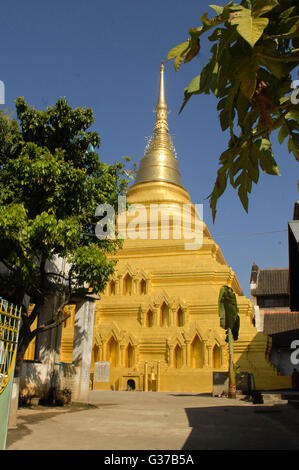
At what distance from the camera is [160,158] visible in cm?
3444

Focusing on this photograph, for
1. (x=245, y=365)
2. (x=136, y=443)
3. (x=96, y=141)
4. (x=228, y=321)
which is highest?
(x=96, y=141)

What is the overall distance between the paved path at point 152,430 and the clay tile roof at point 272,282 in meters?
24.9

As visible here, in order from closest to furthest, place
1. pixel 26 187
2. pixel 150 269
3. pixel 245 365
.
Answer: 1. pixel 26 187
2. pixel 245 365
3. pixel 150 269

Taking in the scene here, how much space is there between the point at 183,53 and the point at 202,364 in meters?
21.8

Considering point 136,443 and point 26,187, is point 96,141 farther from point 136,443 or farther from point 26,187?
point 136,443

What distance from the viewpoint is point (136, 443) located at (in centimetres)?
609

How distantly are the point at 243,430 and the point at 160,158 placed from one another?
1117 inches

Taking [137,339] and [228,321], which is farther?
[137,339]

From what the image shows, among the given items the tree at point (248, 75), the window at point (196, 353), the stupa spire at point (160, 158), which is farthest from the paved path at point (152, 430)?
the stupa spire at point (160, 158)

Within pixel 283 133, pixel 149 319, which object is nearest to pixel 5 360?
pixel 283 133

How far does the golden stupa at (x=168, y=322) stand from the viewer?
71.4 ft

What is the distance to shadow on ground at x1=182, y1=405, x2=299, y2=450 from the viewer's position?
20.0 feet

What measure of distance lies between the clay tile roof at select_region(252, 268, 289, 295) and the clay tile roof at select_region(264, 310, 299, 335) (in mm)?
2649
